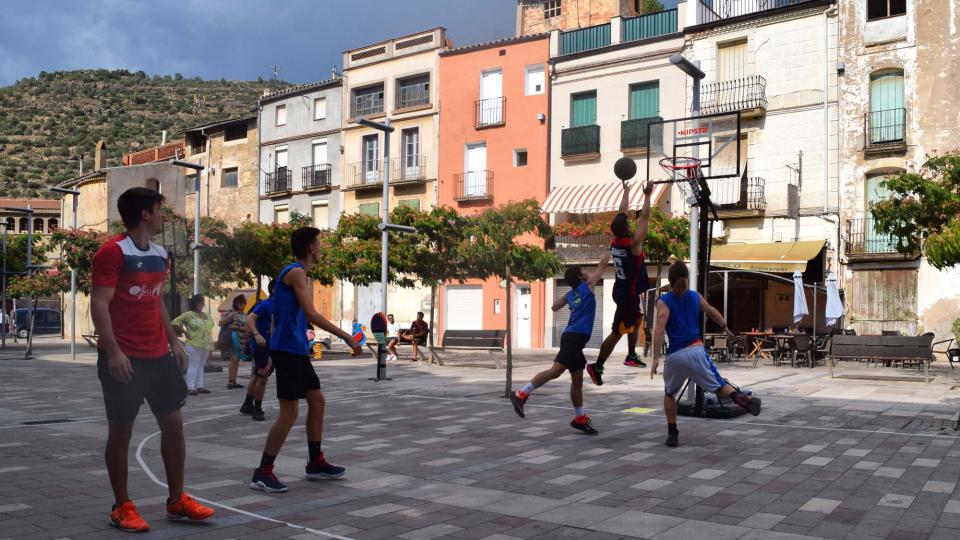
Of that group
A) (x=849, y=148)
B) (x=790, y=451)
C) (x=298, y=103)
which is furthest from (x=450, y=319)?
(x=790, y=451)

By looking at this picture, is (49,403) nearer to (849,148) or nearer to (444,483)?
(444,483)

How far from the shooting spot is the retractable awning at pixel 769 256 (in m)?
26.4

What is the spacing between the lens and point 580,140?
33688 millimetres

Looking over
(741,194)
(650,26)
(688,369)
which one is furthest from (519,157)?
(688,369)

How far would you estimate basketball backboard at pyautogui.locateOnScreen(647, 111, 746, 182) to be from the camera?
12812 millimetres

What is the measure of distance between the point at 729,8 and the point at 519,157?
1001cm

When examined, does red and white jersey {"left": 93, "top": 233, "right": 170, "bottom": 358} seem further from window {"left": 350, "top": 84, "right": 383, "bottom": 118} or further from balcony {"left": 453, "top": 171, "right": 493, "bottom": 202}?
window {"left": 350, "top": 84, "right": 383, "bottom": 118}

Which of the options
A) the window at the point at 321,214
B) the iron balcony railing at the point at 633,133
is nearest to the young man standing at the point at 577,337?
the iron balcony railing at the point at 633,133

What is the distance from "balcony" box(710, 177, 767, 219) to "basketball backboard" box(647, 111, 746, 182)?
50.6 feet

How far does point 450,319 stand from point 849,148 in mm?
17713

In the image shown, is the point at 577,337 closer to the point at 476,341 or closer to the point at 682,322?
the point at 682,322

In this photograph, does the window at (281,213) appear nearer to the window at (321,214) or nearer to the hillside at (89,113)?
the window at (321,214)

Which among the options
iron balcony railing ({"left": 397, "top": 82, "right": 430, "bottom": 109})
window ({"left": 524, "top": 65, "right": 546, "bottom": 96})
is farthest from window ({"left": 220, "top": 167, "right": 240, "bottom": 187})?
window ({"left": 524, "top": 65, "right": 546, "bottom": 96})

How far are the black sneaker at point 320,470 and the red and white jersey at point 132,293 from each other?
76.3 inches
